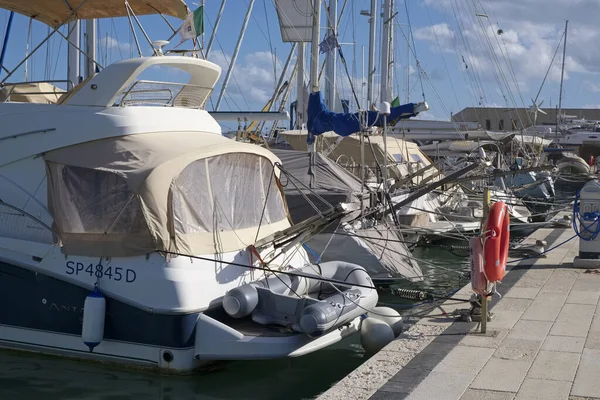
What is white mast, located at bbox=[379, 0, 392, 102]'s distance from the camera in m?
29.1

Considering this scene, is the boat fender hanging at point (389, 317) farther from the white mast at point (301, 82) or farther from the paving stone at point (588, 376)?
the white mast at point (301, 82)

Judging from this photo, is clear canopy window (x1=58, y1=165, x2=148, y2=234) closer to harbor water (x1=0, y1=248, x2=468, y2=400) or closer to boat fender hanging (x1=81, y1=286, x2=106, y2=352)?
boat fender hanging (x1=81, y1=286, x2=106, y2=352)

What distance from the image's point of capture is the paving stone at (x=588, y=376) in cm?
689

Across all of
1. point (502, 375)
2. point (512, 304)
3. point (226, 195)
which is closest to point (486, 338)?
A: point (502, 375)

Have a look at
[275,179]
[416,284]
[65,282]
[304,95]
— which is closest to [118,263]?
[65,282]

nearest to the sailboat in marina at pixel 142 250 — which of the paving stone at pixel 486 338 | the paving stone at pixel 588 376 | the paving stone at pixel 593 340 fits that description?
the paving stone at pixel 486 338

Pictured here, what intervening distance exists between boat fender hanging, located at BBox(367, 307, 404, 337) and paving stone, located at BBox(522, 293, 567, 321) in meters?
1.49

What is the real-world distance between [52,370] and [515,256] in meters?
8.57

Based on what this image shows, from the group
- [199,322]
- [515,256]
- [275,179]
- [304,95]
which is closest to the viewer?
[199,322]

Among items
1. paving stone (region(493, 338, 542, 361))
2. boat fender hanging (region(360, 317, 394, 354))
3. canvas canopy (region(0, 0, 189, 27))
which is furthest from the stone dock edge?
canvas canopy (region(0, 0, 189, 27))

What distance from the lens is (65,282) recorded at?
8.91m

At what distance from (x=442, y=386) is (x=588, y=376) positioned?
140 centimetres

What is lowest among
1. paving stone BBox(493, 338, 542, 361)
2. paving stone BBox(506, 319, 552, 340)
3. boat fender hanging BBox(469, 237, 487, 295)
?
paving stone BBox(506, 319, 552, 340)

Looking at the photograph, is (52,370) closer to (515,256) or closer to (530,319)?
(530,319)
